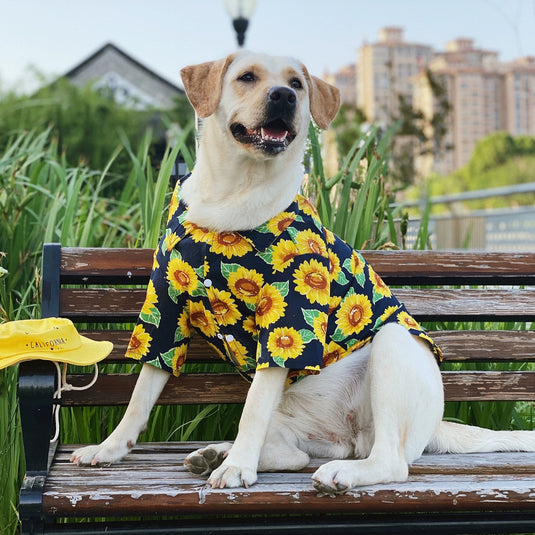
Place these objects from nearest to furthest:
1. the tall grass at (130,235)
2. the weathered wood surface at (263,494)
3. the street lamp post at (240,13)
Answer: the weathered wood surface at (263,494), the tall grass at (130,235), the street lamp post at (240,13)

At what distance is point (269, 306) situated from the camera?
6.66 ft

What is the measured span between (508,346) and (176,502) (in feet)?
4.46

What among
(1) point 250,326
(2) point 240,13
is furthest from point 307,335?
(2) point 240,13

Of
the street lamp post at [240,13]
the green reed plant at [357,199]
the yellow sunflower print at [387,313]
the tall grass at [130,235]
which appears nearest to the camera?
the yellow sunflower print at [387,313]

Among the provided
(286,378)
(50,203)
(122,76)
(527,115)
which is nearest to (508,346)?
(286,378)

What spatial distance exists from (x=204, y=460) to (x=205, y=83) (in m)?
1.05

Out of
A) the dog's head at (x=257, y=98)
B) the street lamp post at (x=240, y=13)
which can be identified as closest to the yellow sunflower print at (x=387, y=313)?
the dog's head at (x=257, y=98)

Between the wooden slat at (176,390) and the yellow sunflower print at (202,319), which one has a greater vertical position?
the yellow sunflower print at (202,319)

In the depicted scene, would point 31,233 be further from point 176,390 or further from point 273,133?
point 273,133

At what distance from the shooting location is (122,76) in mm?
34500

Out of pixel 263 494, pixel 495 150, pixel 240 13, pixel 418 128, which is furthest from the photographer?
pixel 495 150

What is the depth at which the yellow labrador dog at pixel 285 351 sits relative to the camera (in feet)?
6.57

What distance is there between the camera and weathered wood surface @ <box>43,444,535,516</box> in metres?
1.77

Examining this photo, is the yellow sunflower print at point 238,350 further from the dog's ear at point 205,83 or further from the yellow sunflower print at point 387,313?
the dog's ear at point 205,83
